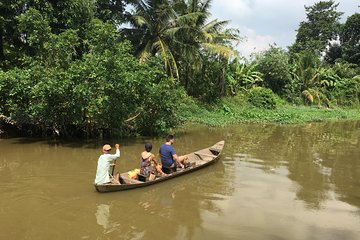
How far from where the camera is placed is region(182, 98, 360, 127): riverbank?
72.6 feet

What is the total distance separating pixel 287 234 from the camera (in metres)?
6.55

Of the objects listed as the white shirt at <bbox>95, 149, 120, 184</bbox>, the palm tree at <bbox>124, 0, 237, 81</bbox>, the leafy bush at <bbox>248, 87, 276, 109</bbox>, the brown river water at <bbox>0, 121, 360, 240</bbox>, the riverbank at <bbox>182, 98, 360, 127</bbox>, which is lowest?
the brown river water at <bbox>0, 121, 360, 240</bbox>

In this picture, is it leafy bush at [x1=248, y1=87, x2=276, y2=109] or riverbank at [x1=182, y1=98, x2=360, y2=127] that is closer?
riverbank at [x1=182, y1=98, x2=360, y2=127]

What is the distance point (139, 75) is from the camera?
44.7ft

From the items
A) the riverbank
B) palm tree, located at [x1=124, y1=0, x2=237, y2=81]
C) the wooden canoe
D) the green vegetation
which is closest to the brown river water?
the wooden canoe

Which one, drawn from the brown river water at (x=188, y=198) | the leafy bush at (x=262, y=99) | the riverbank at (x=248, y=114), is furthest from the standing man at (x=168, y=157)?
the leafy bush at (x=262, y=99)

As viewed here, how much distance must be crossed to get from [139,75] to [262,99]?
Result: 16176 millimetres

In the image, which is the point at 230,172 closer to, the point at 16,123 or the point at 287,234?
the point at 287,234

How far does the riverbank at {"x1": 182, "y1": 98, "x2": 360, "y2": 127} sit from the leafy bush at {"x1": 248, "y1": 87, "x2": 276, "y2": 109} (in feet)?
2.16

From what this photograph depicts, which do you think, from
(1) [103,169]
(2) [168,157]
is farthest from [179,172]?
(1) [103,169]

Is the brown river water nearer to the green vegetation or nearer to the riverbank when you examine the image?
the green vegetation

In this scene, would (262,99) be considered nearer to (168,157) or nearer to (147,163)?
(168,157)

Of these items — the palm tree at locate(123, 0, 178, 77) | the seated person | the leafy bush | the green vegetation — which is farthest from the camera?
the leafy bush

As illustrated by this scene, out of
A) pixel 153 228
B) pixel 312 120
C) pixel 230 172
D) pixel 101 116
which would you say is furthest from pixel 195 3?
pixel 153 228
